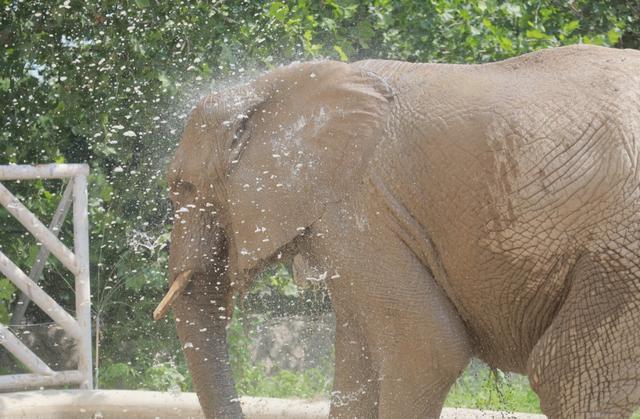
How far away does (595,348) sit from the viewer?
4.50 metres

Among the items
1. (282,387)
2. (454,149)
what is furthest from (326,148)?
(282,387)

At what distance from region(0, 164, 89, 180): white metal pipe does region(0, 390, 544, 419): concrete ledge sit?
135 centimetres

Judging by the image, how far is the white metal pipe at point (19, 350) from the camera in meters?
7.52

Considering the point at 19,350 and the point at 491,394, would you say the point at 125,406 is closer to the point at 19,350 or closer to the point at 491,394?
the point at 19,350

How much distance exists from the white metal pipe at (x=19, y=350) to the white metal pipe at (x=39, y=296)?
27 cm

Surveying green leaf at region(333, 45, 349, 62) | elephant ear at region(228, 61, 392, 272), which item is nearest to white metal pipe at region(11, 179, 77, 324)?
green leaf at region(333, 45, 349, 62)

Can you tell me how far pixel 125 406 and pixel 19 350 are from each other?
2.75 ft

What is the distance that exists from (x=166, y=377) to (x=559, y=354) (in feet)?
14.7

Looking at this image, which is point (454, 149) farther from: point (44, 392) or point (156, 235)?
point (156, 235)

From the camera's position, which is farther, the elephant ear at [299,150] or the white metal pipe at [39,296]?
the white metal pipe at [39,296]

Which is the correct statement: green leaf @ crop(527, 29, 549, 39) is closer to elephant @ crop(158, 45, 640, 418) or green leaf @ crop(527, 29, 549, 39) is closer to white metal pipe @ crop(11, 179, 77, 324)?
white metal pipe @ crop(11, 179, 77, 324)

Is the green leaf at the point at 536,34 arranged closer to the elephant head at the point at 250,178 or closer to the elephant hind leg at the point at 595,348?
the elephant head at the point at 250,178

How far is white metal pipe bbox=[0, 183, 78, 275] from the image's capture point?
7.68 metres

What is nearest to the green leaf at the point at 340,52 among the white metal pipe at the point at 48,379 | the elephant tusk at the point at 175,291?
the white metal pipe at the point at 48,379
